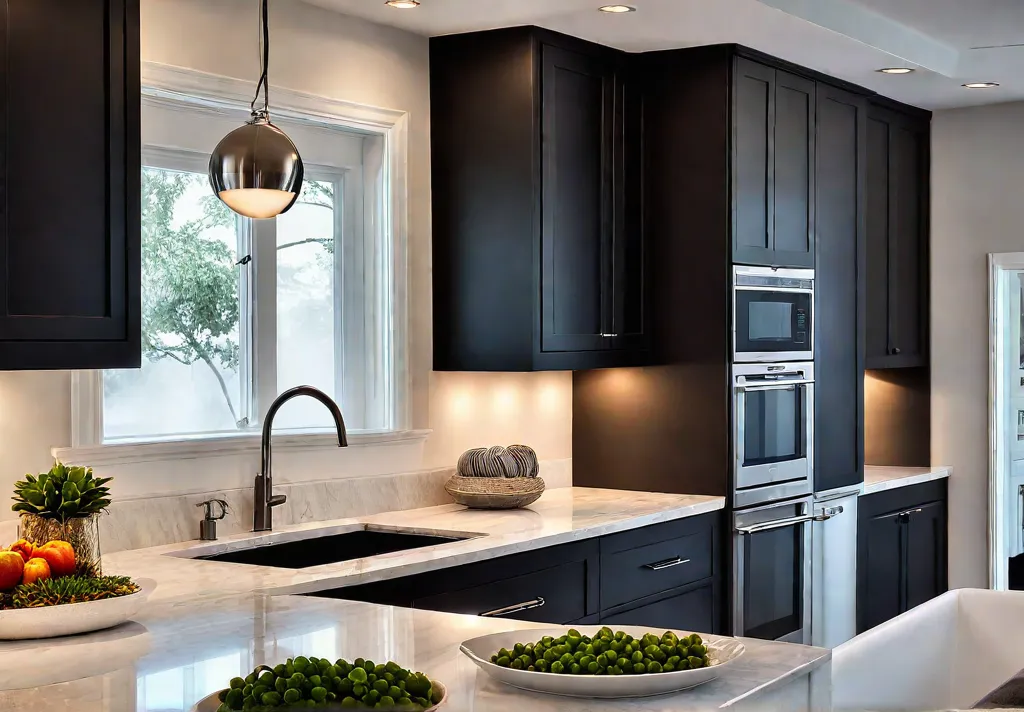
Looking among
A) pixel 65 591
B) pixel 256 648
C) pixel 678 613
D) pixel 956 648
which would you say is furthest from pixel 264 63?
pixel 956 648

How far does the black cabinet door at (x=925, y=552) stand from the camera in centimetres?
543

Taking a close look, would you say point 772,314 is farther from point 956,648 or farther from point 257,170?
point 257,170

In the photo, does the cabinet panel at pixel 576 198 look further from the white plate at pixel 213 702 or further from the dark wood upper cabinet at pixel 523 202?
the white plate at pixel 213 702

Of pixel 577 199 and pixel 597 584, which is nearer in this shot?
pixel 597 584

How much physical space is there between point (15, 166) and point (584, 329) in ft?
6.72

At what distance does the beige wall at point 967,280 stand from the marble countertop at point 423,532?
6.76ft

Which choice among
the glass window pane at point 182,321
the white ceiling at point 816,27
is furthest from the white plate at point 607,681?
the white ceiling at point 816,27

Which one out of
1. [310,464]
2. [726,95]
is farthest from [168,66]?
[726,95]

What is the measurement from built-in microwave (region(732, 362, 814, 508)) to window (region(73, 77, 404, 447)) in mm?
1222

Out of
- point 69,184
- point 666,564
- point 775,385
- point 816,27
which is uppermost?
point 816,27

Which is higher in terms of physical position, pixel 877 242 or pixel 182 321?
pixel 877 242

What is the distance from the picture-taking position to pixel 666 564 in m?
3.86

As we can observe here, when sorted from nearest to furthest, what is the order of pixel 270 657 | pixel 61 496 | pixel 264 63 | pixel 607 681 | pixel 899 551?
pixel 607 681
pixel 270 657
pixel 61 496
pixel 264 63
pixel 899 551

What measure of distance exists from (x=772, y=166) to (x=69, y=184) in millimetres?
2662
